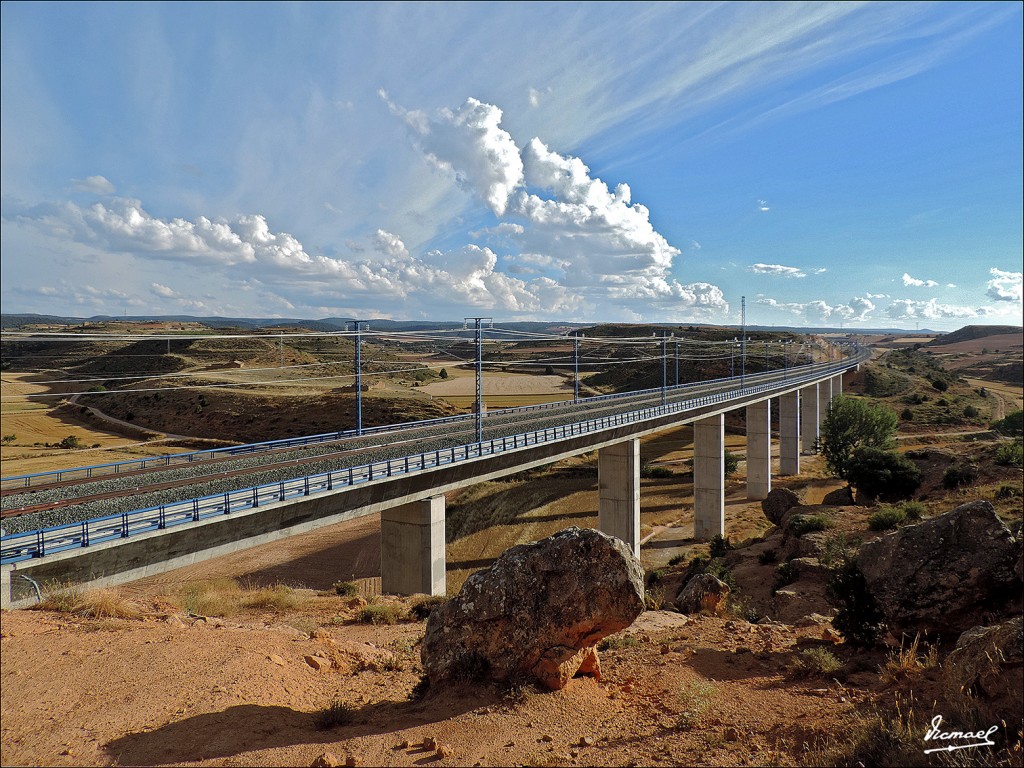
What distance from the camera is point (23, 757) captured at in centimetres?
643

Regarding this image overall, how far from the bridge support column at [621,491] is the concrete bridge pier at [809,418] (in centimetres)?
5120

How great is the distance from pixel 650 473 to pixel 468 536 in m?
27.0

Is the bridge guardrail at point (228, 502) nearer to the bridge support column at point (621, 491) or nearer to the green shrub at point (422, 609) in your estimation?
the green shrub at point (422, 609)

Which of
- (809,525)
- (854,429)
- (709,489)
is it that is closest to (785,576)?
(809,525)

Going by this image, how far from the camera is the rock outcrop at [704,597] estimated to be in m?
18.6

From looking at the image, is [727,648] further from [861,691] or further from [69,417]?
A: [69,417]

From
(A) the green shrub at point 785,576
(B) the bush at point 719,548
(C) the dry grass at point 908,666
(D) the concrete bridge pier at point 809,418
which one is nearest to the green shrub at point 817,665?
(C) the dry grass at point 908,666

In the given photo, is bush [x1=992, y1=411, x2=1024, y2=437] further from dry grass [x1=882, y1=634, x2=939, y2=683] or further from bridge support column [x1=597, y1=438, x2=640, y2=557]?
dry grass [x1=882, y1=634, x2=939, y2=683]

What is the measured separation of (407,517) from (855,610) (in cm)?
1593

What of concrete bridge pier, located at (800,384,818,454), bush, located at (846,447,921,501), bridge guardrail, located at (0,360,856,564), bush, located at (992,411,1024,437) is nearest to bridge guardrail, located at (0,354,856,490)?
bridge guardrail, located at (0,360,856,564)

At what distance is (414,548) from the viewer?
22422 millimetres

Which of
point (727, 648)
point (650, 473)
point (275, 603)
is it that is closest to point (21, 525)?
point (275, 603)

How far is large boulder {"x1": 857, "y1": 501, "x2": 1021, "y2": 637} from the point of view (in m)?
11.3

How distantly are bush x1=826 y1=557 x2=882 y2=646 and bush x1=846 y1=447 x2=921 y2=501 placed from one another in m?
27.9
